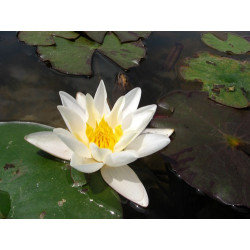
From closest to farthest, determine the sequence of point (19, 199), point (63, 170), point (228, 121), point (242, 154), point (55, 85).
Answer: point (19, 199)
point (63, 170)
point (242, 154)
point (228, 121)
point (55, 85)

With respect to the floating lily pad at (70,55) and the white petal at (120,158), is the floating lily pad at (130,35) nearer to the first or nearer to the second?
the floating lily pad at (70,55)

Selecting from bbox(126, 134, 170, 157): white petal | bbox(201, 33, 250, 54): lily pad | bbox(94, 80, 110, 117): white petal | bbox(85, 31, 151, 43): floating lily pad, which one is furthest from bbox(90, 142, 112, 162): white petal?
bbox(201, 33, 250, 54): lily pad

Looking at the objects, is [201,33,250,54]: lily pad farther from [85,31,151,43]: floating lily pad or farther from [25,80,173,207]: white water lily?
[25,80,173,207]: white water lily

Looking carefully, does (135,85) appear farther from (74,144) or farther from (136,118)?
(74,144)

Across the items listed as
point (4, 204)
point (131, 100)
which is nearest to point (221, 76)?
point (131, 100)
